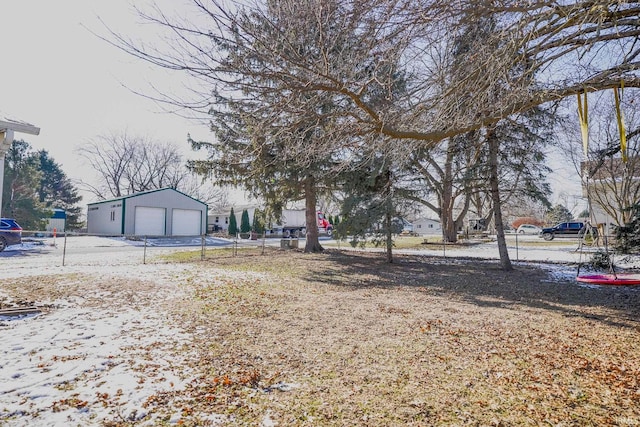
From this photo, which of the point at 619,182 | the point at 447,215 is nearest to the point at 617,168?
the point at 619,182

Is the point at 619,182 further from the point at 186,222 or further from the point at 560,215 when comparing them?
the point at 560,215

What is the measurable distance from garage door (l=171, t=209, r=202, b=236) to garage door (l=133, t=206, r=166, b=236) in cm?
94

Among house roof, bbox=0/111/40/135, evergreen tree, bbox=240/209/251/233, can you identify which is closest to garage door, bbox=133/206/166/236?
evergreen tree, bbox=240/209/251/233

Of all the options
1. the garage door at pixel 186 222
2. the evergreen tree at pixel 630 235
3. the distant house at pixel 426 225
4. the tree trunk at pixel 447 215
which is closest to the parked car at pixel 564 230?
the tree trunk at pixel 447 215

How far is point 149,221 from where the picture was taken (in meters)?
26.1

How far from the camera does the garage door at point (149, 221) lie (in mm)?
25473

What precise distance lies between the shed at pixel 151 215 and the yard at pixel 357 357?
18.9 metres

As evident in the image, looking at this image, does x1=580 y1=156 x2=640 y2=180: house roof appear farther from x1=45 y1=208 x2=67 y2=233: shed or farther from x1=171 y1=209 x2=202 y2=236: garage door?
x1=45 y1=208 x2=67 y2=233: shed

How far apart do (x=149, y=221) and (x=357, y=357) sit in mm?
26317

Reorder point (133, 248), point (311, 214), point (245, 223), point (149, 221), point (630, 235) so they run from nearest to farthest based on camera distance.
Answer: point (630, 235) → point (311, 214) → point (133, 248) → point (149, 221) → point (245, 223)

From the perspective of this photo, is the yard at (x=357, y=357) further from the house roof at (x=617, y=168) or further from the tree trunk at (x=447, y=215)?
the tree trunk at (x=447, y=215)

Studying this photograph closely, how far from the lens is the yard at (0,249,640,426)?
2490 millimetres

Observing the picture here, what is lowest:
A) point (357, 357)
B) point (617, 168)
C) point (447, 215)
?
point (357, 357)

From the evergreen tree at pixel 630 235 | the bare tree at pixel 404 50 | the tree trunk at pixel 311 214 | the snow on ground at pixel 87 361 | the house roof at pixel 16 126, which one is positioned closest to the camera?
the snow on ground at pixel 87 361
